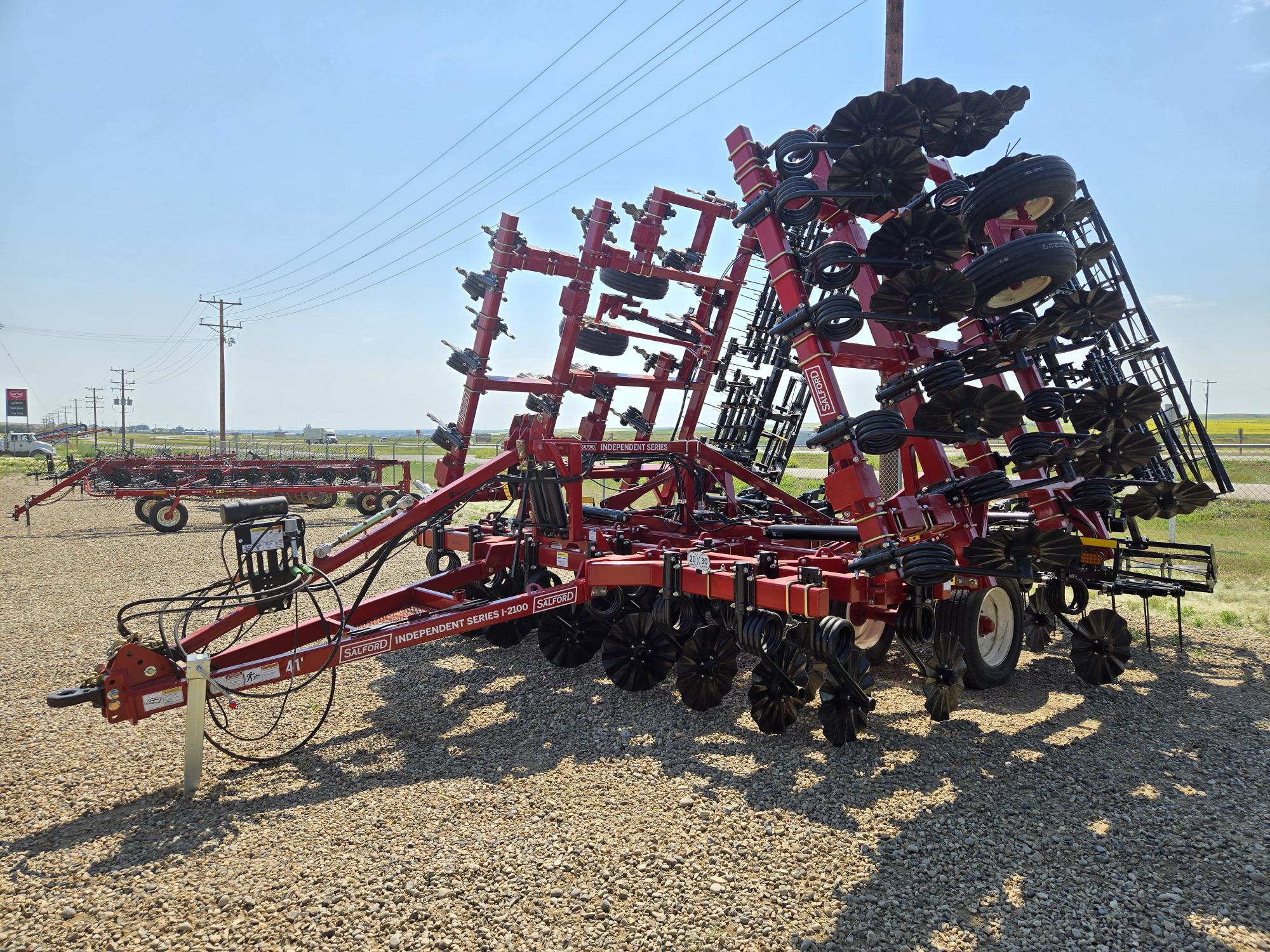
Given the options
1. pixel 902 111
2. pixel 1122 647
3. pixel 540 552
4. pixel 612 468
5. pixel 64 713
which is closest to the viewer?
pixel 902 111

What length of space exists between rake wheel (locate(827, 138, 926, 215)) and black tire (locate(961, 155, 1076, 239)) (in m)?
0.41

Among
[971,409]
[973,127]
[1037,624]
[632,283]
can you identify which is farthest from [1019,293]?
[632,283]

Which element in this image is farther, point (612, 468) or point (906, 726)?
point (612, 468)

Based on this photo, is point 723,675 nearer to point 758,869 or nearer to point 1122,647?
point 758,869

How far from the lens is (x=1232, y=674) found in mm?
6219

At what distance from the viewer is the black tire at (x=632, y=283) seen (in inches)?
376

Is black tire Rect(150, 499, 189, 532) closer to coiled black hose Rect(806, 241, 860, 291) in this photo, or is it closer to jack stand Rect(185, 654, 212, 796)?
jack stand Rect(185, 654, 212, 796)

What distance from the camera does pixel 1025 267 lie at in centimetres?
436

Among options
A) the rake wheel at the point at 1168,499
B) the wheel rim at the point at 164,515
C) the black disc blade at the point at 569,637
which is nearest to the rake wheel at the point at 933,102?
the rake wheel at the point at 1168,499

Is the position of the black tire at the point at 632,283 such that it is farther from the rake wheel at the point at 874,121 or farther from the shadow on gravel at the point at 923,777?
the shadow on gravel at the point at 923,777

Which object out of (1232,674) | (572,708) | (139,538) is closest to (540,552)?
(572,708)

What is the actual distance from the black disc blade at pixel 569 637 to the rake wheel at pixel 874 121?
411cm

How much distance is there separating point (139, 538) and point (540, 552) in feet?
41.0

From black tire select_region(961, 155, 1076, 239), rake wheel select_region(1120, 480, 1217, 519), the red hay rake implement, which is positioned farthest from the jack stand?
the red hay rake implement
